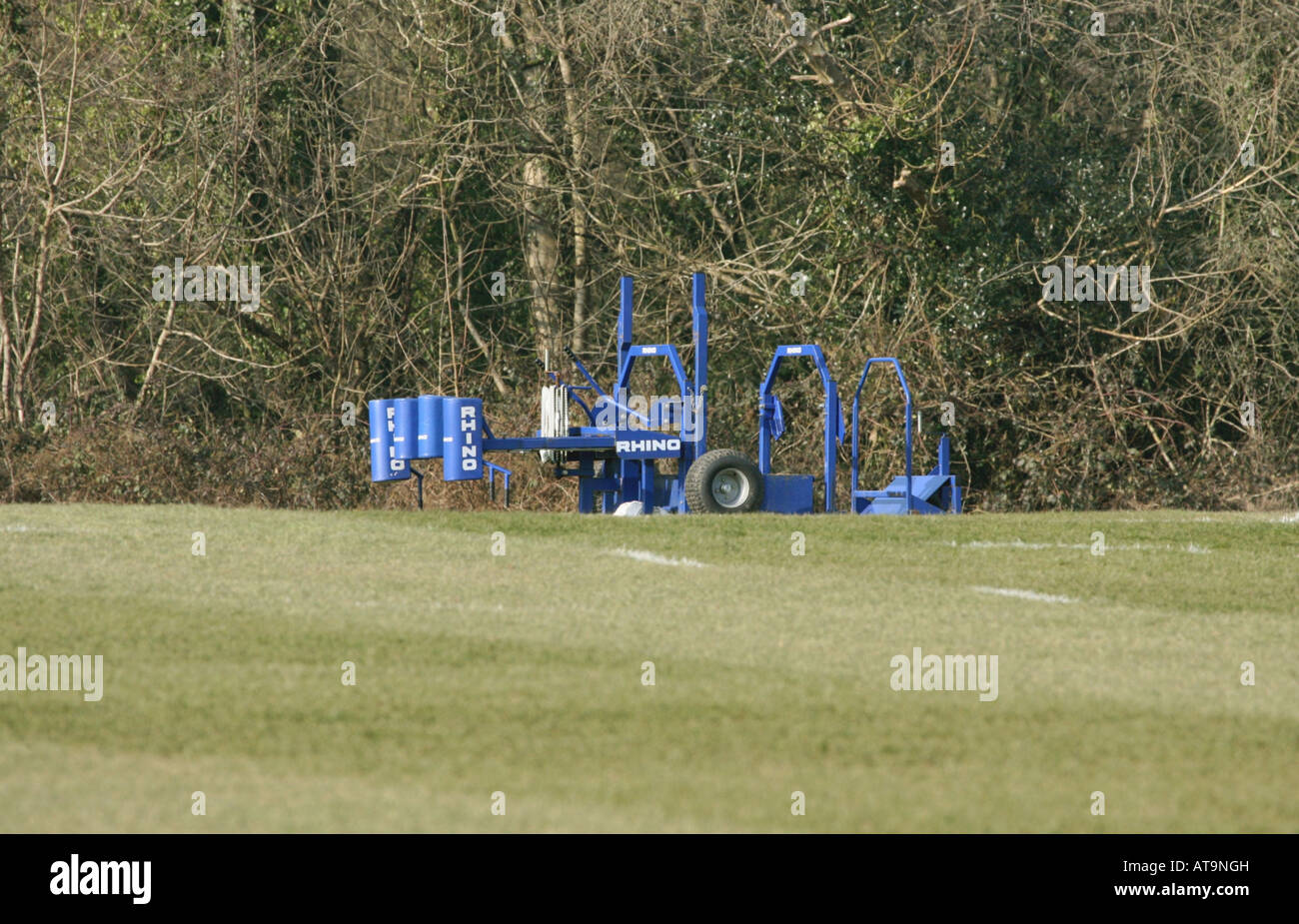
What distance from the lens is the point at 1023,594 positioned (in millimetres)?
11516

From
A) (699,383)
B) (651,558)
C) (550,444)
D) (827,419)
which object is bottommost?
(651,558)

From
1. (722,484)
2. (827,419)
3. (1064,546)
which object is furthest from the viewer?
(827,419)

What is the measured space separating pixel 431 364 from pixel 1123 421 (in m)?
10.1

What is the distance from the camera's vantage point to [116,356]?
2570cm

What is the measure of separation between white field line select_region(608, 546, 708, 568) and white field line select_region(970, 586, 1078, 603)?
6.53ft

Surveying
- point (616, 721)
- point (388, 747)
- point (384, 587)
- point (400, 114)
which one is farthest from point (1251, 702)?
point (400, 114)

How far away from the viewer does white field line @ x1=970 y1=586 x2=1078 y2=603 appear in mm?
11297

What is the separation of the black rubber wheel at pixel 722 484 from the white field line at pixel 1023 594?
4.68 m

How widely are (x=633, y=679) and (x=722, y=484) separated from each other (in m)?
8.35

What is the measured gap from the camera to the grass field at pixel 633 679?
6.02 meters

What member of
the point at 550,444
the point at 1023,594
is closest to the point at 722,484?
the point at 550,444

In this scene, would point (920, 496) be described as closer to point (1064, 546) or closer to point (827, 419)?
point (827, 419)

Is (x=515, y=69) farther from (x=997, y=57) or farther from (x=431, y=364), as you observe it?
(x=997, y=57)

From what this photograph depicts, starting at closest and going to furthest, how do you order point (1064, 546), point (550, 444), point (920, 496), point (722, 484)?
point (1064, 546) < point (550, 444) < point (722, 484) < point (920, 496)
